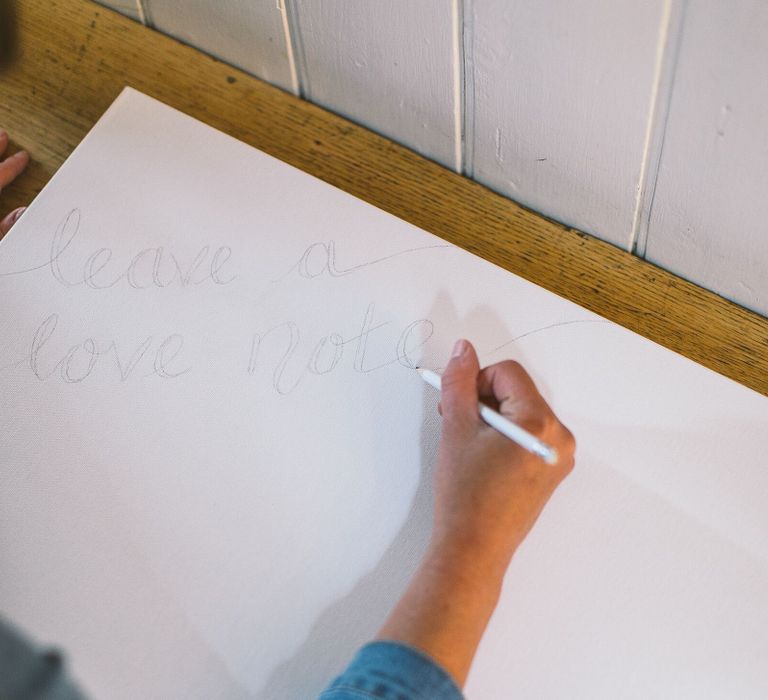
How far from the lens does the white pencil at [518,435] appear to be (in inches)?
19.7

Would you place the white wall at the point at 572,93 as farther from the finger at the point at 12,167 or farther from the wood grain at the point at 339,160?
the finger at the point at 12,167

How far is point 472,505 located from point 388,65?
34 cm

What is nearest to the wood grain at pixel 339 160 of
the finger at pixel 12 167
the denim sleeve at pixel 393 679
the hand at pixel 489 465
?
the finger at pixel 12 167

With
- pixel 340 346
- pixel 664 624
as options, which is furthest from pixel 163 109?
pixel 664 624

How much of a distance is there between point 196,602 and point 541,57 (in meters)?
0.41

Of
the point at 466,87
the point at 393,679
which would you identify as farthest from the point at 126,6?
the point at 393,679

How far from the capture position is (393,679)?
0.46 m

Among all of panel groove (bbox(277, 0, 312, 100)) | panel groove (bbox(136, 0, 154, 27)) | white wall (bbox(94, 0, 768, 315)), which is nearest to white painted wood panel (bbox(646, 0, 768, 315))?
white wall (bbox(94, 0, 768, 315))

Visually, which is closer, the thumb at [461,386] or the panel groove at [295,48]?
the thumb at [461,386]

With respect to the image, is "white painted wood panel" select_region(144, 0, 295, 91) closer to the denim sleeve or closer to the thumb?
the thumb

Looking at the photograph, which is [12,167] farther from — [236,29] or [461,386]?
[461,386]

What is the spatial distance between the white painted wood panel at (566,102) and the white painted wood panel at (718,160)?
0.07 ft

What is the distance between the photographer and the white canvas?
514 millimetres

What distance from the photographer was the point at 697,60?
19.3 inches
